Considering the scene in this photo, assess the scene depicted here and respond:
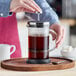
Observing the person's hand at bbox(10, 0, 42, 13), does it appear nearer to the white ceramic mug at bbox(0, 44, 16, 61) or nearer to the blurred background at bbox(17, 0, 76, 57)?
the white ceramic mug at bbox(0, 44, 16, 61)

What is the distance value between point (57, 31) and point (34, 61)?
1.31 ft

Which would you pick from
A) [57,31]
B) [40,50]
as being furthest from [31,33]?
[57,31]

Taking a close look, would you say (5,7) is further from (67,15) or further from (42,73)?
(67,15)

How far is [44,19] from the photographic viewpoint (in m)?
1.92

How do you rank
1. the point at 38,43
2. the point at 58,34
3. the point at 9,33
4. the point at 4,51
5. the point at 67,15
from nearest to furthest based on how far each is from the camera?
the point at 38,43 < the point at 4,51 < the point at 58,34 < the point at 9,33 < the point at 67,15

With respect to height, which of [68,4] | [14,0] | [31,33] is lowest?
[31,33]

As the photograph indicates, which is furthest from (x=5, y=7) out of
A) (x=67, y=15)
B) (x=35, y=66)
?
(x=67, y=15)

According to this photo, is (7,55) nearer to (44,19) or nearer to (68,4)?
(44,19)

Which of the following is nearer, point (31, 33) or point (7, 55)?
point (31, 33)

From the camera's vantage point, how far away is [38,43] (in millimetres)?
1312

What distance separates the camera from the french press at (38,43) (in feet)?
4.28

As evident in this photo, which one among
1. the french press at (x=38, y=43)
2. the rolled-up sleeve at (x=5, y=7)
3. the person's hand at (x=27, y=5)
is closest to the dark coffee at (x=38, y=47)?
the french press at (x=38, y=43)

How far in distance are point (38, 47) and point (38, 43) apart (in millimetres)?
18

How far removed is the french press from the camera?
1305mm
